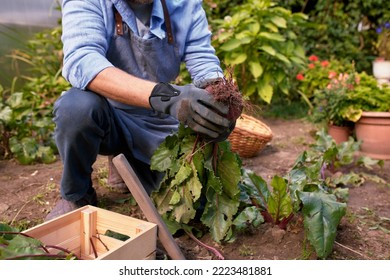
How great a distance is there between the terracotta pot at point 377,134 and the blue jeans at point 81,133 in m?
2.38

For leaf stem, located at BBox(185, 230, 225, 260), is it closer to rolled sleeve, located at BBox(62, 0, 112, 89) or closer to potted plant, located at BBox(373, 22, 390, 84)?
rolled sleeve, located at BBox(62, 0, 112, 89)

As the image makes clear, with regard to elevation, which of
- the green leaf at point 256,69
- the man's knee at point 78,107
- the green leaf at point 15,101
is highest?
the man's knee at point 78,107

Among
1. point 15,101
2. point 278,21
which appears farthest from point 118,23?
point 278,21

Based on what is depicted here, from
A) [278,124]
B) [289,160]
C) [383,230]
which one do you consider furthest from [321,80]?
[383,230]

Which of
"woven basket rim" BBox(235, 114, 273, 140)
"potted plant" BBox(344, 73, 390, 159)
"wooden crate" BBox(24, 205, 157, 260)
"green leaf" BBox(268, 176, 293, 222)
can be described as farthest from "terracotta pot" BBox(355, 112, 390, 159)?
"wooden crate" BBox(24, 205, 157, 260)

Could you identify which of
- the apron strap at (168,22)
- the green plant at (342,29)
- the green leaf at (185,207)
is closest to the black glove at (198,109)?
the green leaf at (185,207)

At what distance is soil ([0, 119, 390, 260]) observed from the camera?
195cm

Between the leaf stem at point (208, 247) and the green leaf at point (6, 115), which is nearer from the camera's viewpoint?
the leaf stem at point (208, 247)

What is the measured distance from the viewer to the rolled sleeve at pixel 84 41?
6.36 ft

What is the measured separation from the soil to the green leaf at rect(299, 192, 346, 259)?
0.11 meters

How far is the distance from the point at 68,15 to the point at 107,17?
0.18 metres

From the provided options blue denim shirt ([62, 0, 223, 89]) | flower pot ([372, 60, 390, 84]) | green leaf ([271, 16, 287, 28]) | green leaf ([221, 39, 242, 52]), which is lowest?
flower pot ([372, 60, 390, 84])

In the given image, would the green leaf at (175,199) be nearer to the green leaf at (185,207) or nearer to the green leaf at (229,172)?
the green leaf at (185,207)
